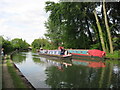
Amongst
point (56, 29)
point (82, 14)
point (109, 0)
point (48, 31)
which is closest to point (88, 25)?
point (82, 14)

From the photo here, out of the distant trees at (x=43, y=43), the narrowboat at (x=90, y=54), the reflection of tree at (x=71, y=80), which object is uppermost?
the distant trees at (x=43, y=43)

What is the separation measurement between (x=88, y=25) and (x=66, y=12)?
714 centimetres

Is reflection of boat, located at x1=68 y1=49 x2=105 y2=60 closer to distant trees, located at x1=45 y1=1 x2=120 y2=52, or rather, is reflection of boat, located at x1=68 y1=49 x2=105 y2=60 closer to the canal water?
distant trees, located at x1=45 y1=1 x2=120 y2=52

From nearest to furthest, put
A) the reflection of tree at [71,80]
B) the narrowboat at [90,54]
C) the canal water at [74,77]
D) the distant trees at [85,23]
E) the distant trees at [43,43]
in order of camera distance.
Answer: the reflection of tree at [71,80], the canal water at [74,77], the narrowboat at [90,54], the distant trees at [85,23], the distant trees at [43,43]

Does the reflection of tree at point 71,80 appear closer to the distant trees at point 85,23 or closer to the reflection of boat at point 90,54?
the reflection of boat at point 90,54

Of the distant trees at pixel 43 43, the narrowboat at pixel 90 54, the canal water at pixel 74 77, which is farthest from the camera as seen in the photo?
the distant trees at pixel 43 43

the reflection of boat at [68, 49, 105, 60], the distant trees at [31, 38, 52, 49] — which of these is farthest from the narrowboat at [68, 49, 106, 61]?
the distant trees at [31, 38, 52, 49]

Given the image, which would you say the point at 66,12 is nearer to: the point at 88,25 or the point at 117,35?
the point at 88,25

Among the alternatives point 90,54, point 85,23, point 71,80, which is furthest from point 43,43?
point 71,80

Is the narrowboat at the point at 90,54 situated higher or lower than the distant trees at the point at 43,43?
lower

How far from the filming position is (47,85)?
9391 millimetres

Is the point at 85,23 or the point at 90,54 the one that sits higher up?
the point at 85,23

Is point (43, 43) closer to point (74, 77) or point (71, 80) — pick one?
point (74, 77)

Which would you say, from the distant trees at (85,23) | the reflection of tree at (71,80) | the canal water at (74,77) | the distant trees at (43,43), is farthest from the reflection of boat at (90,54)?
the distant trees at (43,43)
